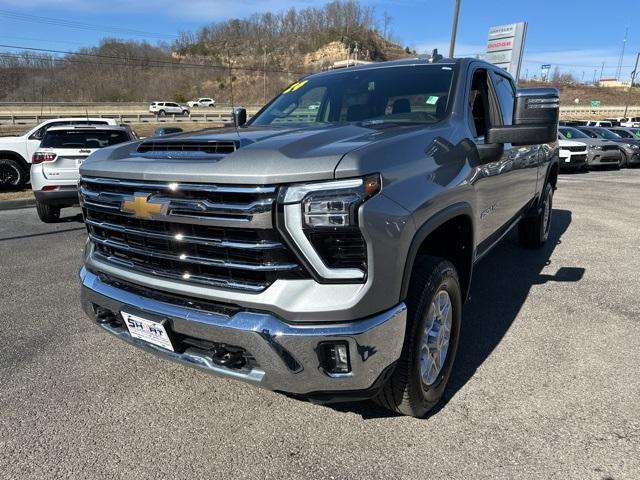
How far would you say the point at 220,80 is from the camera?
99.6 m

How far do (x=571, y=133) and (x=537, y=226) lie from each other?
47.2ft

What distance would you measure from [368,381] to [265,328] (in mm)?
512

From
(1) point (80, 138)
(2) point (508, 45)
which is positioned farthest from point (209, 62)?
(1) point (80, 138)

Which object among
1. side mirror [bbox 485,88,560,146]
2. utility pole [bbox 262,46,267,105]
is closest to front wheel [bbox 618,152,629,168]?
side mirror [bbox 485,88,560,146]

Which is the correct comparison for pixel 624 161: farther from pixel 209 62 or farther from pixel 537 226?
pixel 209 62

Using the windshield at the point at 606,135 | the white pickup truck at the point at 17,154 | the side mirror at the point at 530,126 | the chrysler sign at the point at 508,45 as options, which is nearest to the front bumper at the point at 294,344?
the side mirror at the point at 530,126

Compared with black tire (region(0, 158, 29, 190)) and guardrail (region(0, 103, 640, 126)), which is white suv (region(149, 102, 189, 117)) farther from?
black tire (region(0, 158, 29, 190))

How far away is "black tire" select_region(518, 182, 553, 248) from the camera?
19.5ft

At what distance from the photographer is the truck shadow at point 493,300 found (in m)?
3.09

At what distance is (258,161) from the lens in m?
2.07

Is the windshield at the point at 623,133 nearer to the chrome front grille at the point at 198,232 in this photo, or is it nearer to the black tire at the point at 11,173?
the black tire at the point at 11,173

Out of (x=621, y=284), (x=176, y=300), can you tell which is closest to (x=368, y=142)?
(x=176, y=300)

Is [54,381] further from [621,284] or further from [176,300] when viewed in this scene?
[621,284]

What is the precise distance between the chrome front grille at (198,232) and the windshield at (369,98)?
4.23 feet
